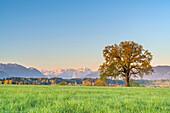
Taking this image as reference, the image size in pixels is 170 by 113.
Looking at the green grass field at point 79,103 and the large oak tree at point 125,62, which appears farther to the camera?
the large oak tree at point 125,62

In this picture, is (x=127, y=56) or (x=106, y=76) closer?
(x=127, y=56)

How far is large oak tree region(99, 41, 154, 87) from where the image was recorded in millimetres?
40688

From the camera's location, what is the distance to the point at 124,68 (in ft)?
139

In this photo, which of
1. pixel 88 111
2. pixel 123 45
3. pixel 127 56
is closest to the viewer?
pixel 88 111

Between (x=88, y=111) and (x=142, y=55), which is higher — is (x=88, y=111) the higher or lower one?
the lower one

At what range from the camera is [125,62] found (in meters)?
39.9

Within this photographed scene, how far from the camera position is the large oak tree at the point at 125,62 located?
40.7 meters

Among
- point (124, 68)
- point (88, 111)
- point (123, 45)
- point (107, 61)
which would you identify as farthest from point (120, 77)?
point (88, 111)

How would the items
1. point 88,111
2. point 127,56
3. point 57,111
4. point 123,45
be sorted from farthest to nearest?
1. point 123,45
2. point 127,56
3. point 88,111
4. point 57,111

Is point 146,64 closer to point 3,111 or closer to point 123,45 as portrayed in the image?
point 123,45

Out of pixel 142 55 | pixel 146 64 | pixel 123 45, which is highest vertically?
pixel 123 45

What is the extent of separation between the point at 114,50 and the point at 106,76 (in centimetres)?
757

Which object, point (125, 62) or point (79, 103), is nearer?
point (79, 103)

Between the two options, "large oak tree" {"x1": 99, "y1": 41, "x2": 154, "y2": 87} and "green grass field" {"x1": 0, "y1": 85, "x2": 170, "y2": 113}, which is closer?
"green grass field" {"x1": 0, "y1": 85, "x2": 170, "y2": 113}
